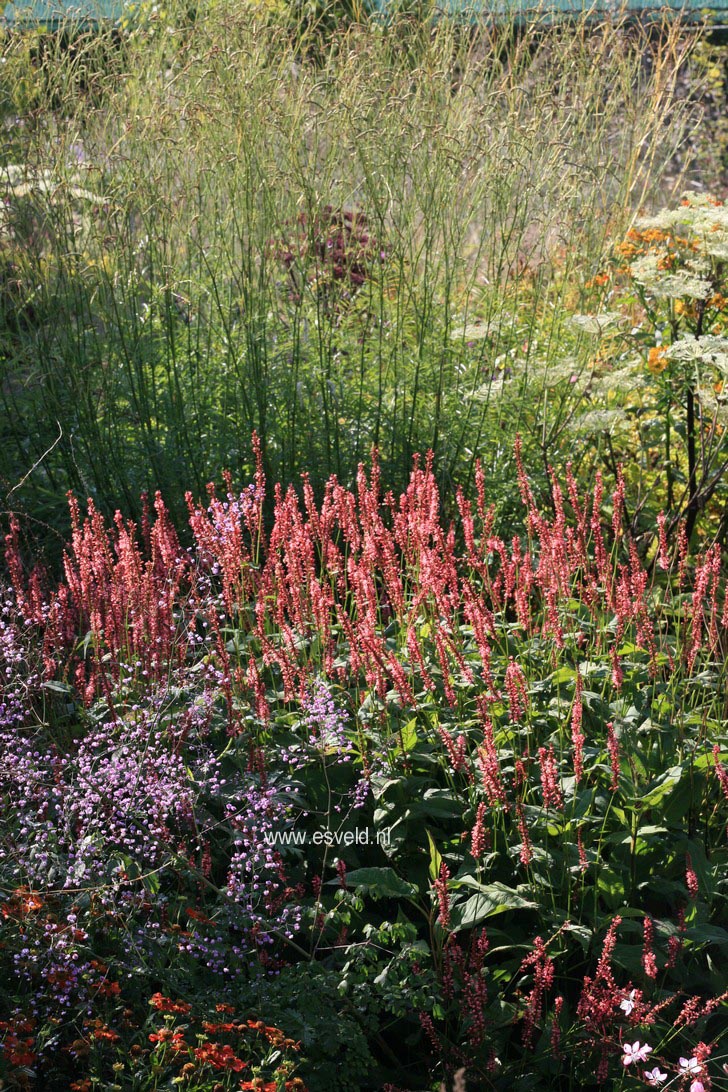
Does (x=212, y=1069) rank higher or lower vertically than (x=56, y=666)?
lower

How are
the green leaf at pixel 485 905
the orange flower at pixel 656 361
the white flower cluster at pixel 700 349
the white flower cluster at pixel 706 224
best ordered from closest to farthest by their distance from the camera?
1. the green leaf at pixel 485 905
2. the white flower cluster at pixel 700 349
3. the white flower cluster at pixel 706 224
4. the orange flower at pixel 656 361

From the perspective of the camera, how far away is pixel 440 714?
2904 millimetres

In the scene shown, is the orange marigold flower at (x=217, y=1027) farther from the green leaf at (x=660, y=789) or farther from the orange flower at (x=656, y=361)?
the orange flower at (x=656, y=361)

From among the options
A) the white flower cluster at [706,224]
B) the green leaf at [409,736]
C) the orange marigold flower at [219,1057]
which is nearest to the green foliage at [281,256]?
the white flower cluster at [706,224]

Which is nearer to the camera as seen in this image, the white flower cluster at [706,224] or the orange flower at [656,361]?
the white flower cluster at [706,224]

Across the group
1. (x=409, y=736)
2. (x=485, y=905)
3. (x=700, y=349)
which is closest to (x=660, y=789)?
(x=485, y=905)

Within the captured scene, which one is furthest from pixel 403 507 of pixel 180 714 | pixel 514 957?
pixel 514 957

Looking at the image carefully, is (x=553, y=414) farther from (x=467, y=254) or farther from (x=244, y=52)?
(x=244, y=52)

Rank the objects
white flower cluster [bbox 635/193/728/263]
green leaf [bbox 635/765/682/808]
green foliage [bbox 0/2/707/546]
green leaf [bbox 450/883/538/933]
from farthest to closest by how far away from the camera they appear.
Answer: green foliage [bbox 0/2/707/546], white flower cluster [bbox 635/193/728/263], green leaf [bbox 635/765/682/808], green leaf [bbox 450/883/538/933]

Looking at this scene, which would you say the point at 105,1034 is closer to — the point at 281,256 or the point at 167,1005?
the point at 167,1005

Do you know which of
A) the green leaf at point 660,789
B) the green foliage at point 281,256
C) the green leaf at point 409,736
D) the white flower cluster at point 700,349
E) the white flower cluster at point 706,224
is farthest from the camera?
the green foliage at point 281,256

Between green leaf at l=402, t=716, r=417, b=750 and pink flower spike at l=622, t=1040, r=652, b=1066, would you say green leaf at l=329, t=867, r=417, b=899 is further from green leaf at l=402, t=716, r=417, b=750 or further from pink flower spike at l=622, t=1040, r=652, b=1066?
pink flower spike at l=622, t=1040, r=652, b=1066

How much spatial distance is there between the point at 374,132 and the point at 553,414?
1398 mm

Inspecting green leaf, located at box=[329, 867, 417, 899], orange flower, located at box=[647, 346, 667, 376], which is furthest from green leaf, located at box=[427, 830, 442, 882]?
orange flower, located at box=[647, 346, 667, 376]
